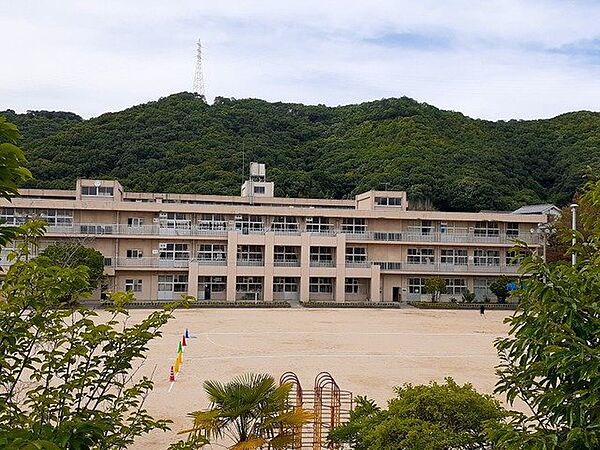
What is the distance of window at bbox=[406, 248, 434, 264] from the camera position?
137 ft

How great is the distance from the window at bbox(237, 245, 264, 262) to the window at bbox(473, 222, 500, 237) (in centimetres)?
1485

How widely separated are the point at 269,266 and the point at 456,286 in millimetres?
13009

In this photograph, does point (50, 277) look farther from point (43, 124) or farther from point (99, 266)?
point (43, 124)

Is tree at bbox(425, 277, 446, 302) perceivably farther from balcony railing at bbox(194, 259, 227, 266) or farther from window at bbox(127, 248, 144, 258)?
window at bbox(127, 248, 144, 258)

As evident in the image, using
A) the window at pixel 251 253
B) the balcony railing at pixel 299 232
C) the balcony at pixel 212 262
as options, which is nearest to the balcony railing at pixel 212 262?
the balcony at pixel 212 262

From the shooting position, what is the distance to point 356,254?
137 feet

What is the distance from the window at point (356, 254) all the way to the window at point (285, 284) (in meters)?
3.93

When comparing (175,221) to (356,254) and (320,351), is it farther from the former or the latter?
(320,351)

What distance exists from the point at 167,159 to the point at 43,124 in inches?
714

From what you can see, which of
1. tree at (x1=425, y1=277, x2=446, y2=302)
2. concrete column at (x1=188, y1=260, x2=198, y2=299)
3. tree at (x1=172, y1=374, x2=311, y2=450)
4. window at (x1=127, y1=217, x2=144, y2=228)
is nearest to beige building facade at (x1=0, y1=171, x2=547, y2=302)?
A: concrete column at (x1=188, y1=260, x2=198, y2=299)

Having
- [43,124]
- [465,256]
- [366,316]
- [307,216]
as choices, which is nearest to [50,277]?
[366,316]

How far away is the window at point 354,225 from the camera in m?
42.1

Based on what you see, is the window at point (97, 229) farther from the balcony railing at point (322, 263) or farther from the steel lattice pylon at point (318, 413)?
the steel lattice pylon at point (318, 413)

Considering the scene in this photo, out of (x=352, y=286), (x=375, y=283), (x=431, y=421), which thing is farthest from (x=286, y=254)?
(x=431, y=421)
